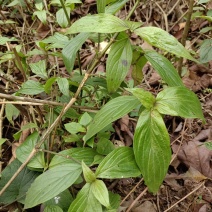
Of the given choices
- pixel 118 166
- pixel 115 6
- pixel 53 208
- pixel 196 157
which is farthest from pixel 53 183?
pixel 196 157

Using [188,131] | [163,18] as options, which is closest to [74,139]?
[188,131]

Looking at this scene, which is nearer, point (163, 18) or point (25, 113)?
point (25, 113)

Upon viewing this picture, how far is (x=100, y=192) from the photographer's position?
853mm

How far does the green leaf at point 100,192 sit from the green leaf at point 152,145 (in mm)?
125

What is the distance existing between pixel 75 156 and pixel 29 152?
0.21 meters

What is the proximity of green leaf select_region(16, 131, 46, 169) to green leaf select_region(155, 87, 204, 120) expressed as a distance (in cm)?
48

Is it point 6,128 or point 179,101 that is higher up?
point 179,101

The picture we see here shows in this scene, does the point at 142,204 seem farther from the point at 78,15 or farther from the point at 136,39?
the point at 78,15

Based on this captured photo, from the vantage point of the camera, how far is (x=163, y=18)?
7.57 ft

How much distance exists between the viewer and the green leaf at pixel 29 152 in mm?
1087

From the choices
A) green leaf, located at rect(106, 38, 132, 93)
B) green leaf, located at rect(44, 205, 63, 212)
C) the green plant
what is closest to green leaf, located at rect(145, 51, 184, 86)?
the green plant

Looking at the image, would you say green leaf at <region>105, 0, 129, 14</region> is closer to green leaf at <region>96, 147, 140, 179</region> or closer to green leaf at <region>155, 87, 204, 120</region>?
green leaf at <region>155, 87, 204, 120</region>

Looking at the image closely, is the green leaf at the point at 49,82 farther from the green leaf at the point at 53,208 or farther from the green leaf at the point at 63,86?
the green leaf at the point at 53,208

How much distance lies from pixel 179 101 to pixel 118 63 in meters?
0.23
